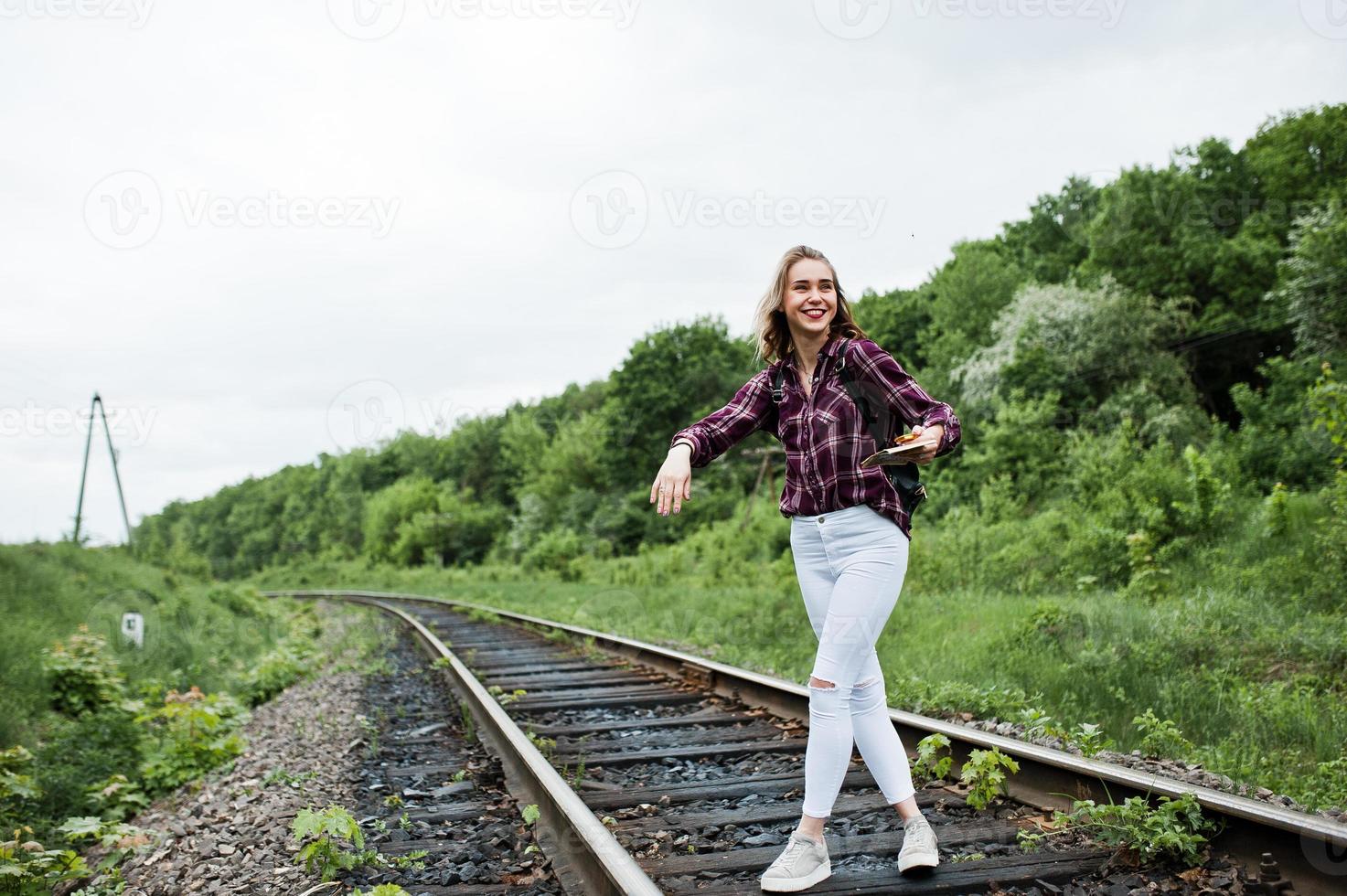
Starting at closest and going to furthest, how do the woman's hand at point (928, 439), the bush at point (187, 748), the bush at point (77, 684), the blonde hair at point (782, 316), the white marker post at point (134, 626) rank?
the woman's hand at point (928, 439), the blonde hair at point (782, 316), the bush at point (187, 748), the bush at point (77, 684), the white marker post at point (134, 626)

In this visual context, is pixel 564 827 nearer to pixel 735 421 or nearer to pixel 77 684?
pixel 735 421

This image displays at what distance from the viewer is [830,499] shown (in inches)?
104

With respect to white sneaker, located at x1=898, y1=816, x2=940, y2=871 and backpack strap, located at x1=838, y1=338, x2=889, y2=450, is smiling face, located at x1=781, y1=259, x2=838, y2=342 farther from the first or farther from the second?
white sneaker, located at x1=898, y1=816, x2=940, y2=871

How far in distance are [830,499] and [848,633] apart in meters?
0.39

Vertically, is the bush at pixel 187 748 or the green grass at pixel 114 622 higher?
the green grass at pixel 114 622

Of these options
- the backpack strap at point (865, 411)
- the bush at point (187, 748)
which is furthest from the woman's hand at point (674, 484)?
the bush at point (187, 748)

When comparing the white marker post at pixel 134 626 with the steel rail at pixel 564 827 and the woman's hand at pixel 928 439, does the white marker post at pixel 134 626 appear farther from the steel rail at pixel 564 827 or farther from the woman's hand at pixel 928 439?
the woman's hand at pixel 928 439

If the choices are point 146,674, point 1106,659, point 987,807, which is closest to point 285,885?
point 987,807

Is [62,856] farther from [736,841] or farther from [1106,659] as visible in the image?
[1106,659]

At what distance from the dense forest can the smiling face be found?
6.58 meters

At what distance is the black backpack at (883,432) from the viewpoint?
2653 millimetres

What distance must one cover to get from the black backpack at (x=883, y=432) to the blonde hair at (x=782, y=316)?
0.13 meters

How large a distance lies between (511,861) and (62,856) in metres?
2.63

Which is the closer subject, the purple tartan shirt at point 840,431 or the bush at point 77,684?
the purple tartan shirt at point 840,431
